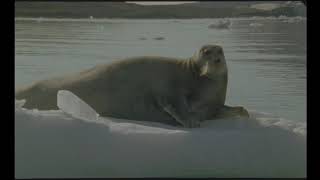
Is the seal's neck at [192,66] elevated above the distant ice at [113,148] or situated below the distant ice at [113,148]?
above

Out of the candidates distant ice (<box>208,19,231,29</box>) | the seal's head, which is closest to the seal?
the seal's head

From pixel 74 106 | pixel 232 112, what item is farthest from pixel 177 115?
pixel 74 106

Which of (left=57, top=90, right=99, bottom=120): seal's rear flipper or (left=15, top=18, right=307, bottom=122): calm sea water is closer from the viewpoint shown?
(left=57, top=90, right=99, bottom=120): seal's rear flipper

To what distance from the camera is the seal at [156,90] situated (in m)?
3.16


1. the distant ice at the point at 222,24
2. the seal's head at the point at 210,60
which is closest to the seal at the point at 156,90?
the seal's head at the point at 210,60

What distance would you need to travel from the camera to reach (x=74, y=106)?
313 centimetres

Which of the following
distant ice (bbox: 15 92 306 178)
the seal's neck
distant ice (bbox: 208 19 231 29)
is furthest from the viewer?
distant ice (bbox: 208 19 231 29)

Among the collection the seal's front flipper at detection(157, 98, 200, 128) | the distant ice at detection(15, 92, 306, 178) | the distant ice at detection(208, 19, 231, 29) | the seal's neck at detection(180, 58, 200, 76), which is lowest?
the distant ice at detection(15, 92, 306, 178)

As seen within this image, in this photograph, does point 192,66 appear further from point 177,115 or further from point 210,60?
point 177,115

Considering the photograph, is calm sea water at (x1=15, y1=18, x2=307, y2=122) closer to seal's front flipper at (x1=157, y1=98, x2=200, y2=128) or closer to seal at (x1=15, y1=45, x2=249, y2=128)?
seal at (x1=15, y1=45, x2=249, y2=128)

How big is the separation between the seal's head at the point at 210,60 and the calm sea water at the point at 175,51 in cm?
9

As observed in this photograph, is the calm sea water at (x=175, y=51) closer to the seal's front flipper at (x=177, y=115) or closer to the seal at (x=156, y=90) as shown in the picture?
the seal at (x=156, y=90)

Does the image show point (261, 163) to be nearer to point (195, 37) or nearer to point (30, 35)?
point (195, 37)

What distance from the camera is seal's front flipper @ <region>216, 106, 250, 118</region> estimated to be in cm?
323
